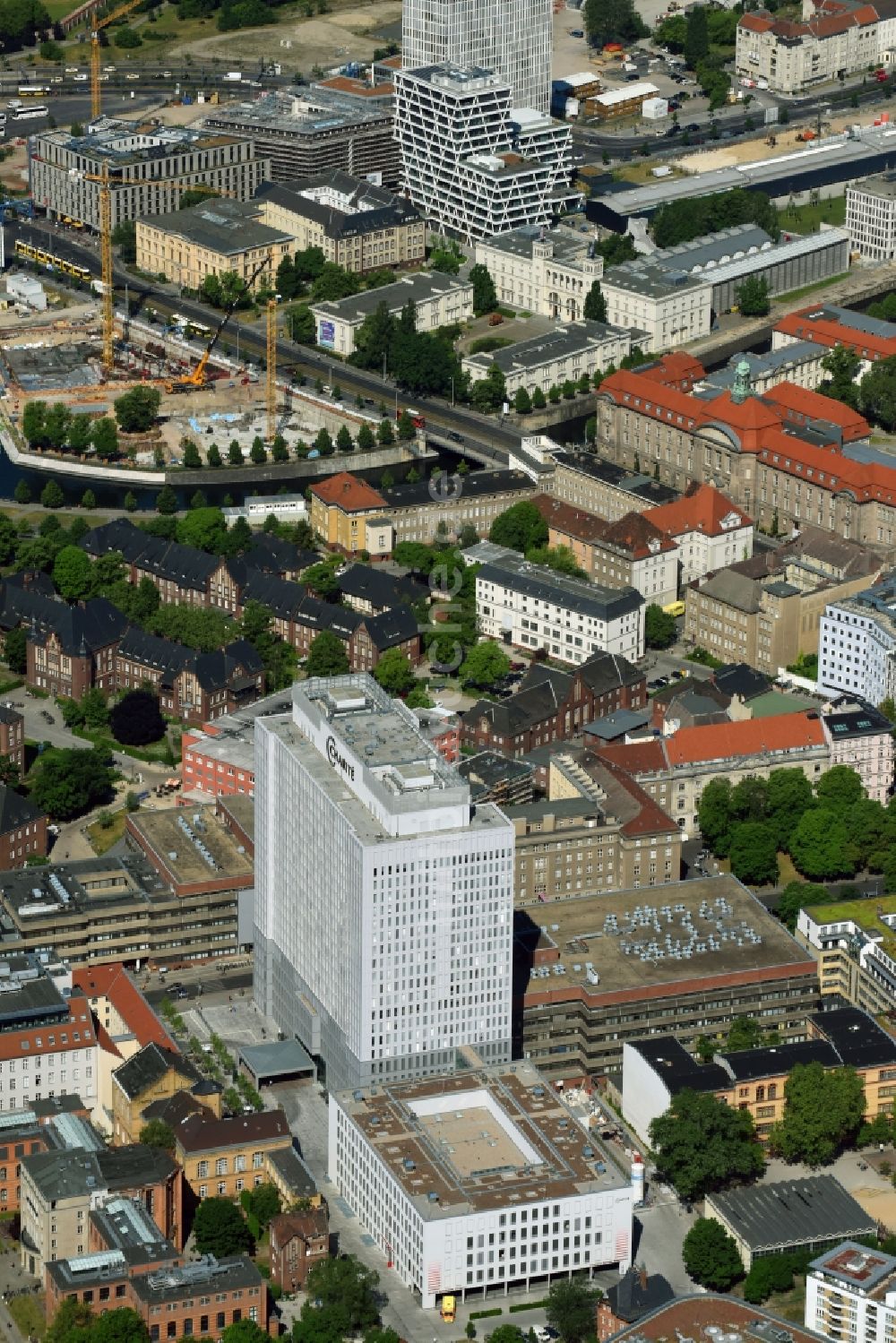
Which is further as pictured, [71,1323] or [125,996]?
[125,996]

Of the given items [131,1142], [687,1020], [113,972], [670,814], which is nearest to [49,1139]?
[131,1142]

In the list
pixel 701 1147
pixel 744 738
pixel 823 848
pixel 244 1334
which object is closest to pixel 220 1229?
pixel 244 1334

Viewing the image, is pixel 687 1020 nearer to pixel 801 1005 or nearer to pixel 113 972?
pixel 801 1005

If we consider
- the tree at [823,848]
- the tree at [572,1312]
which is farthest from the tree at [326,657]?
the tree at [572,1312]

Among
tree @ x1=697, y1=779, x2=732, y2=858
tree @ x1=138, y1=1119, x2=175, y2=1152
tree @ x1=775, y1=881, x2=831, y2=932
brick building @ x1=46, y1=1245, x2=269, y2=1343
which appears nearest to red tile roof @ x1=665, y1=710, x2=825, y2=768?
tree @ x1=697, y1=779, x2=732, y2=858

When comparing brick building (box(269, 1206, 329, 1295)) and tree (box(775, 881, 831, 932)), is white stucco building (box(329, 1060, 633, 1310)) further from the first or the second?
tree (box(775, 881, 831, 932))

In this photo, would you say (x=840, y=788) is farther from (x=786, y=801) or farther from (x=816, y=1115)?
(x=816, y=1115)

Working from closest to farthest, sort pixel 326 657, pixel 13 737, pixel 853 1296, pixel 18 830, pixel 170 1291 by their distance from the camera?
pixel 853 1296 → pixel 170 1291 → pixel 18 830 → pixel 13 737 → pixel 326 657
